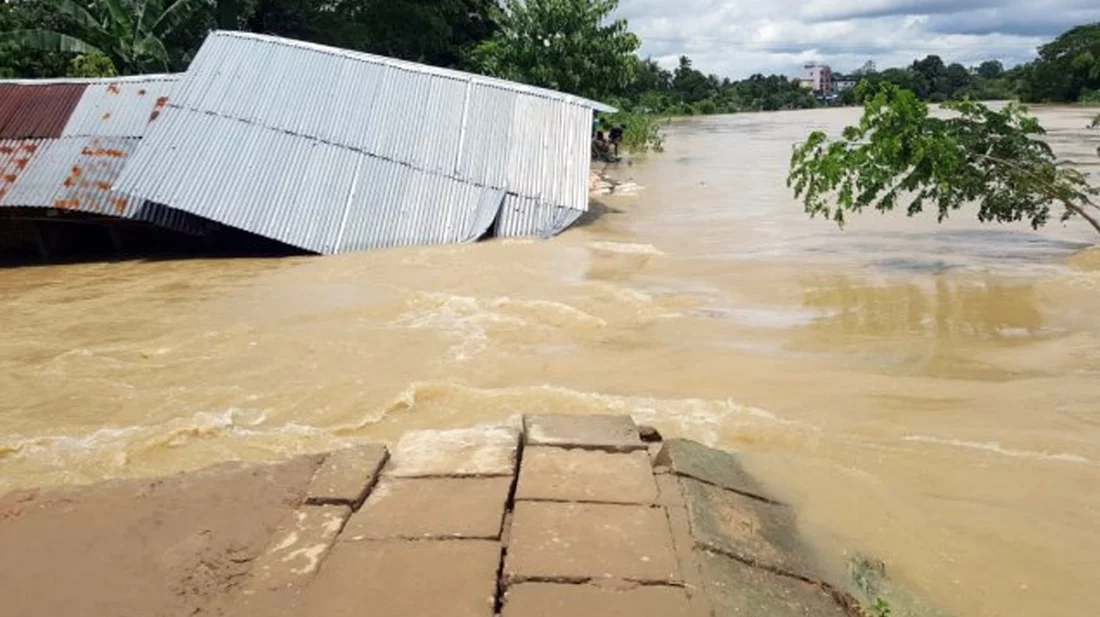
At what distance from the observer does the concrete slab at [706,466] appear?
382 cm

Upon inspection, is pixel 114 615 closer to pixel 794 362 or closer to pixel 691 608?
pixel 691 608

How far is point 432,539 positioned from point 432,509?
0.79 feet

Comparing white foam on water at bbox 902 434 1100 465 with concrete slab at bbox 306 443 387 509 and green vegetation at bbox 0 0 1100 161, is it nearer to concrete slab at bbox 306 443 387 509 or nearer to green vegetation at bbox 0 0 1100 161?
concrete slab at bbox 306 443 387 509

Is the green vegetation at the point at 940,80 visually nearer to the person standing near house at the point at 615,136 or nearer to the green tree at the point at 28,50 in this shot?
the person standing near house at the point at 615,136

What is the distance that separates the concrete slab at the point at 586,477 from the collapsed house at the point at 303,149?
7.57 metres

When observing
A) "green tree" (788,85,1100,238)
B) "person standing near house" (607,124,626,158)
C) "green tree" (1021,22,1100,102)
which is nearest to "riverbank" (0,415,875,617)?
"green tree" (788,85,1100,238)

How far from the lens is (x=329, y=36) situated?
27.3 metres

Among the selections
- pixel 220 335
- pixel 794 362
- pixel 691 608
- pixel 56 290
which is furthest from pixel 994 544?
pixel 56 290

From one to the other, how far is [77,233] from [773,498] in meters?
11.4

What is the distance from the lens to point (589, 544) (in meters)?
3.09

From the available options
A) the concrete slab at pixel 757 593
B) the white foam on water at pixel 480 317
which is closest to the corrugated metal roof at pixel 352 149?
the white foam on water at pixel 480 317

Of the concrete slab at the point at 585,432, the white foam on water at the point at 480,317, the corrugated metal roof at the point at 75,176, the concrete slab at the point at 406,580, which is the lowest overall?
the white foam on water at the point at 480,317

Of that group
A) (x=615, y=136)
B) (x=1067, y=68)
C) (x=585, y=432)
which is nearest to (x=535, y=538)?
(x=585, y=432)

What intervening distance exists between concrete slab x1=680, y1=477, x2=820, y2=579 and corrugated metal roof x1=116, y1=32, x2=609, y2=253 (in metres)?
7.82
